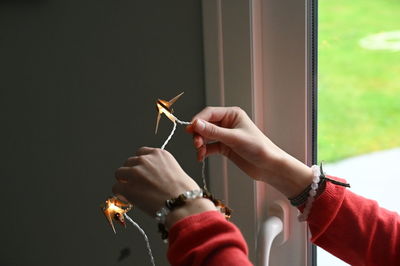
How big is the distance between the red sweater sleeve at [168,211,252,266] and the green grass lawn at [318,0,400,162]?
0.40 metres

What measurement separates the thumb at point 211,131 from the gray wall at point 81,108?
188 mm

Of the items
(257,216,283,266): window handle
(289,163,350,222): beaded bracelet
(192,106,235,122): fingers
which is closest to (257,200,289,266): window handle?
(257,216,283,266): window handle

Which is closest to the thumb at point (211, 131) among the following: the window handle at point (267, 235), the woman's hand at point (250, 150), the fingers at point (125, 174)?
the woman's hand at point (250, 150)

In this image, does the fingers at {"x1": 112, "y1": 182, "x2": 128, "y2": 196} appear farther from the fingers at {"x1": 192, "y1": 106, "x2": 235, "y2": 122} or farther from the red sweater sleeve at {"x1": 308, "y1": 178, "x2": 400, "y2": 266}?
the red sweater sleeve at {"x1": 308, "y1": 178, "x2": 400, "y2": 266}

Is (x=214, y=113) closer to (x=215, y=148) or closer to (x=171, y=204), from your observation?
(x=215, y=148)

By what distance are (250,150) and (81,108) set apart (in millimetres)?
403

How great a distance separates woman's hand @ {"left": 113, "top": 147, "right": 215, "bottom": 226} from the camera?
628mm

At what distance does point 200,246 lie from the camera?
1.91 feet

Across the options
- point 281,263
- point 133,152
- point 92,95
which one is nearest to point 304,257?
point 281,263

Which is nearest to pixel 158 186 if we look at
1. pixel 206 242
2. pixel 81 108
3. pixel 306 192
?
pixel 206 242

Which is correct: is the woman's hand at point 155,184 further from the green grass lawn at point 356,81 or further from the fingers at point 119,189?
the green grass lawn at point 356,81

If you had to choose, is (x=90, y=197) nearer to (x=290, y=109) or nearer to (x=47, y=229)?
(x=47, y=229)

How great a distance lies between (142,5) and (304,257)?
0.56 metres

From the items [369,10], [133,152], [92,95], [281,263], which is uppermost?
[369,10]
